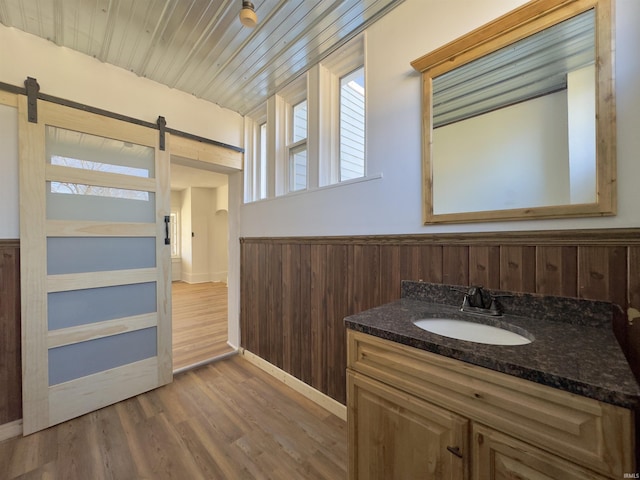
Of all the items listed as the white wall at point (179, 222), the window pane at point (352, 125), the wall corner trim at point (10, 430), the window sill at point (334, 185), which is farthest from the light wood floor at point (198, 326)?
the window pane at point (352, 125)

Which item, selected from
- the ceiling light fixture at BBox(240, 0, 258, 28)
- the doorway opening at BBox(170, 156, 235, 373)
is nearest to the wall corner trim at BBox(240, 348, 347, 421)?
the ceiling light fixture at BBox(240, 0, 258, 28)

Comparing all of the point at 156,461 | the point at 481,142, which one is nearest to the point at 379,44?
the point at 481,142

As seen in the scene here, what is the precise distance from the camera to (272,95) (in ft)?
8.43

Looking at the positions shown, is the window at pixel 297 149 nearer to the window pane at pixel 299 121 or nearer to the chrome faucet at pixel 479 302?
the window pane at pixel 299 121

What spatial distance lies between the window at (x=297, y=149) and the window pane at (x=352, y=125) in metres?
0.49

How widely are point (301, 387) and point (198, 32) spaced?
2781 mm

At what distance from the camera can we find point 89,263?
6.53ft

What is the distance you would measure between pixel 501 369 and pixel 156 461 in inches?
74.7

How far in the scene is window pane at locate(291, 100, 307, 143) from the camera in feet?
8.25

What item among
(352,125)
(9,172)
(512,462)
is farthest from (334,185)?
(9,172)

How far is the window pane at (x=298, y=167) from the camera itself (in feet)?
8.17

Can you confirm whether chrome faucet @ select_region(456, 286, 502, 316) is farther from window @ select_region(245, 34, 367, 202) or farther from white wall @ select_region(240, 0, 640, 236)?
window @ select_region(245, 34, 367, 202)

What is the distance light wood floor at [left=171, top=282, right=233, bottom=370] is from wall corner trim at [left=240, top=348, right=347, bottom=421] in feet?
1.60

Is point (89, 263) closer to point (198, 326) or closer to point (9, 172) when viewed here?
point (9, 172)
